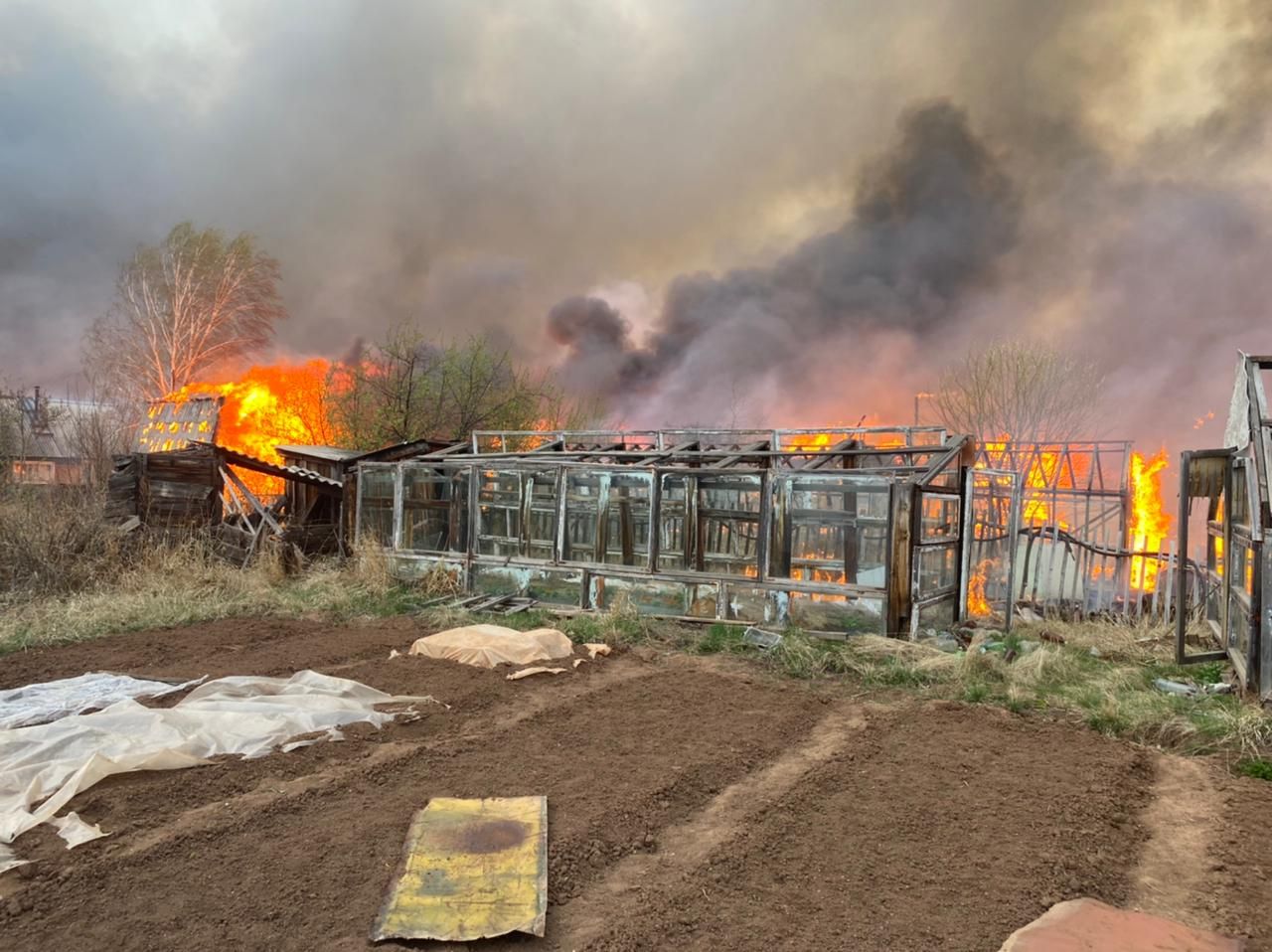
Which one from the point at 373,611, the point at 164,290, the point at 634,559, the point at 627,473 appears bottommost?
the point at 373,611

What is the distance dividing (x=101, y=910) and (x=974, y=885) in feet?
13.8

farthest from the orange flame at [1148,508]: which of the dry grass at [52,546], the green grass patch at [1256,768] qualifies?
the dry grass at [52,546]

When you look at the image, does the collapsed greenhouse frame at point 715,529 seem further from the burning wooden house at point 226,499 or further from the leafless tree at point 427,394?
the leafless tree at point 427,394

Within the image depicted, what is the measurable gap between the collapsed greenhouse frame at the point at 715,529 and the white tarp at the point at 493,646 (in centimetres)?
229

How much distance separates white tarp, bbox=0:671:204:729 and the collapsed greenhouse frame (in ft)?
18.6

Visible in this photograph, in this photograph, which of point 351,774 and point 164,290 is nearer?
point 351,774

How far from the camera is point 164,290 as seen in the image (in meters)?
30.3

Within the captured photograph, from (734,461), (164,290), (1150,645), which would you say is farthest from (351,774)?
(164,290)

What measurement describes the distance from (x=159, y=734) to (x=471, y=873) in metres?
2.91

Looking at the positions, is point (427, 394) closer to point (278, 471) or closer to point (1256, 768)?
point (278, 471)

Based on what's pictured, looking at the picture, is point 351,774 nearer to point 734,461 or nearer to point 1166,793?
point 1166,793

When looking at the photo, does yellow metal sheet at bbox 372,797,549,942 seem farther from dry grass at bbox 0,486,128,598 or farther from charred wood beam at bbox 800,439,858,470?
dry grass at bbox 0,486,128,598

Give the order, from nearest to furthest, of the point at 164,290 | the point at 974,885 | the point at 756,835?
the point at 974,885 < the point at 756,835 < the point at 164,290

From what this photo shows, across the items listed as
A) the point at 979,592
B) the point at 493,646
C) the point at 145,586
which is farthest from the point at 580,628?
the point at 145,586
